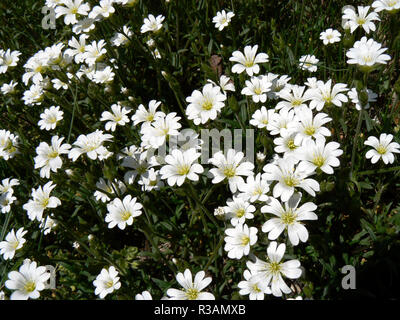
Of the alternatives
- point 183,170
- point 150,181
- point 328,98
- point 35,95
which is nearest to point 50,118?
point 35,95

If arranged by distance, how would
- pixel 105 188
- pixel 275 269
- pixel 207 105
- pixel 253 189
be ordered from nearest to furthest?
pixel 275 269, pixel 253 189, pixel 207 105, pixel 105 188

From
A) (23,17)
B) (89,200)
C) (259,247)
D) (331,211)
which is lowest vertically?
(259,247)

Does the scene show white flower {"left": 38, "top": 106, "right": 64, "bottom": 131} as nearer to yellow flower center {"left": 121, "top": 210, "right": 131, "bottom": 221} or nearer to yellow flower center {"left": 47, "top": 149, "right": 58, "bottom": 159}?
yellow flower center {"left": 47, "top": 149, "right": 58, "bottom": 159}

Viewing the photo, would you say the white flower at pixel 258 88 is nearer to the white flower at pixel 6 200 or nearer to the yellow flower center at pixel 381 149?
the yellow flower center at pixel 381 149

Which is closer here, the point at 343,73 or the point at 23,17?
the point at 343,73

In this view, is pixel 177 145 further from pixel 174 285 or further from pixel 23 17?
pixel 23 17

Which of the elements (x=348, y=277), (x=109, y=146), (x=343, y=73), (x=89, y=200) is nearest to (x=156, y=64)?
(x=109, y=146)

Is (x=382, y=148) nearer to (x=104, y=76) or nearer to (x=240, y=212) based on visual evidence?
(x=240, y=212)
